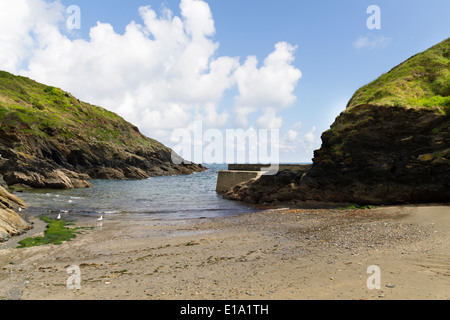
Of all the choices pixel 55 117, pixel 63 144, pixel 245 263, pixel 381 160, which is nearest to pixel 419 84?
pixel 381 160

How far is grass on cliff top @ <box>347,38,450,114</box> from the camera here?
21.8 m

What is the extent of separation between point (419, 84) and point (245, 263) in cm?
2602

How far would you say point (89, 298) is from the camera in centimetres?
616

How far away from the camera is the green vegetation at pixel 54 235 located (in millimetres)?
12203

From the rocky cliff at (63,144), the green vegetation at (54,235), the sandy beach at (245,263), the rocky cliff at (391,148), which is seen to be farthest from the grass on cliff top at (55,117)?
the rocky cliff at (391,148)

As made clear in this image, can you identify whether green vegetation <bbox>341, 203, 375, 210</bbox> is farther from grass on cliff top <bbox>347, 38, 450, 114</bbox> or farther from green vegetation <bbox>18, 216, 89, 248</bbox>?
green vegetation <bbox>18, 216, 89, 248</bbox>

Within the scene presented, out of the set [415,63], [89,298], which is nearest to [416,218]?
[89,298]

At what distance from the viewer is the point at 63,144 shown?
206 ft

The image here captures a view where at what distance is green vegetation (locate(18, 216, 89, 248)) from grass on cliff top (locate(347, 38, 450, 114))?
24.0 metres

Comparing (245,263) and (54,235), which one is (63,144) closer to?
(54,235)

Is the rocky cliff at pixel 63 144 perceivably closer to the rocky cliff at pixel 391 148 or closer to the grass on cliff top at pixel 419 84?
the rocky cliff at pixel 391 148

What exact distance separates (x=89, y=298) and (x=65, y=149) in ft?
217
